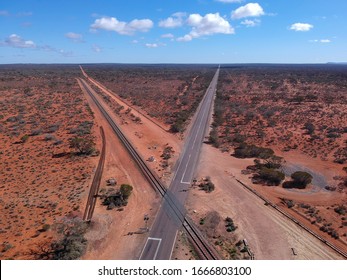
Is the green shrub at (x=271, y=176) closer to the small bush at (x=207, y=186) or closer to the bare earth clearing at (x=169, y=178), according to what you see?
the bare earth clearing at (x=169, y=178)

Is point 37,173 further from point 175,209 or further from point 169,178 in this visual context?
point 175,209

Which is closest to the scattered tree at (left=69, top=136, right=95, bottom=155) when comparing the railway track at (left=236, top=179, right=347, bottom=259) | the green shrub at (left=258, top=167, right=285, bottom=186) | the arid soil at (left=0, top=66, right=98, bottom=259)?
the arid soil at (left=0, top=66, right=98, bottom=259)

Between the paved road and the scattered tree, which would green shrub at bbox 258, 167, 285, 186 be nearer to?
the paved road

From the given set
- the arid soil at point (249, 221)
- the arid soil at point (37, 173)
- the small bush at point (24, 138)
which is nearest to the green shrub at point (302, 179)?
the arid soil at point (249, 221)

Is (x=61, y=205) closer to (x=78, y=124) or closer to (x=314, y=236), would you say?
(x=314, y=236)

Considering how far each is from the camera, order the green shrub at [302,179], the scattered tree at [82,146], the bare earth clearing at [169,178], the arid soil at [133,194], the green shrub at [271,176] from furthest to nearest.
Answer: the scattered tree at [82,146], the green shrub at [271,176], the green shrub at [302,179], the bare earth clearing at [169,178], the arid soil at [133,194]

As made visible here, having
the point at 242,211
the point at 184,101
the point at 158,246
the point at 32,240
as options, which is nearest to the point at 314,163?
the point at 242,211
